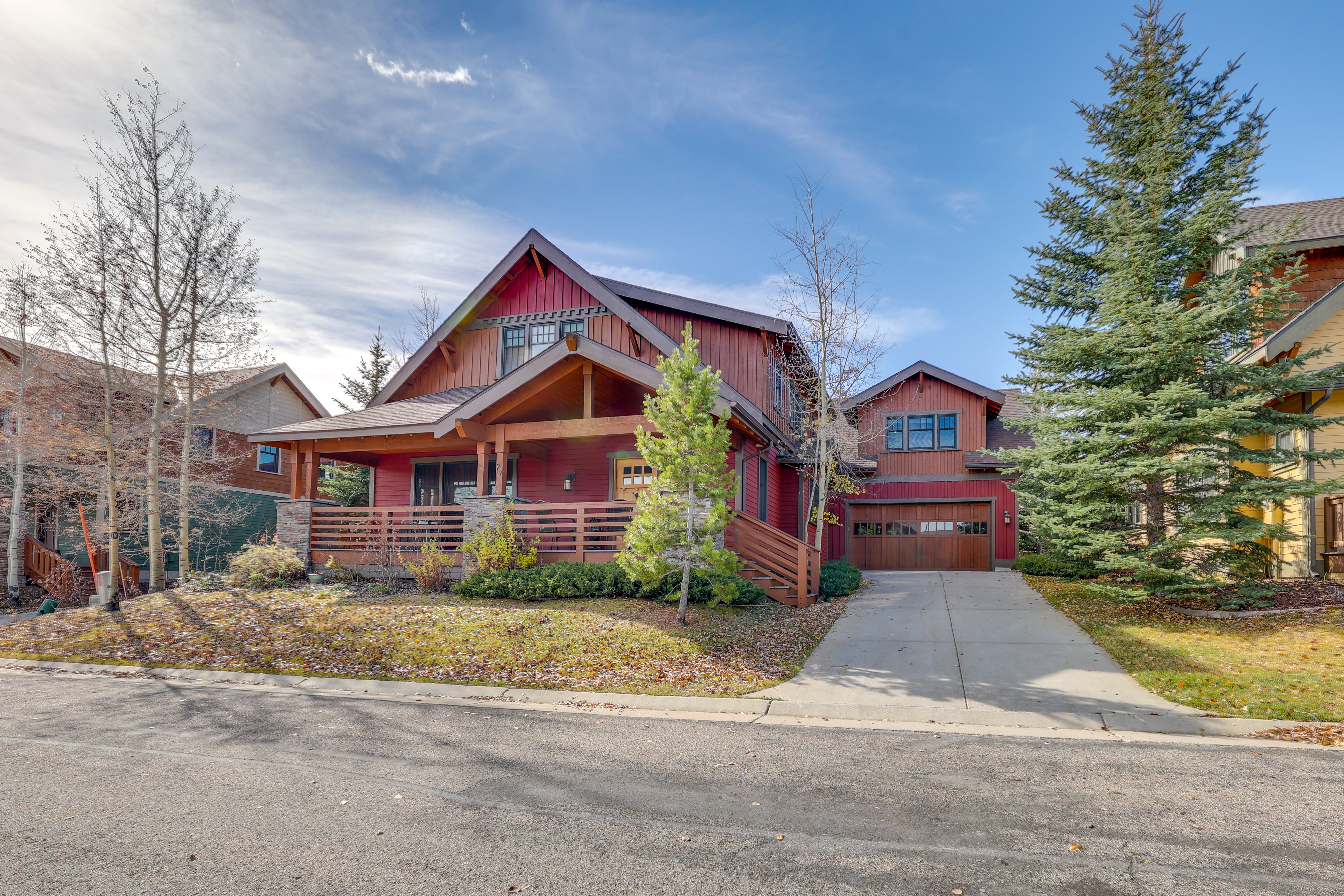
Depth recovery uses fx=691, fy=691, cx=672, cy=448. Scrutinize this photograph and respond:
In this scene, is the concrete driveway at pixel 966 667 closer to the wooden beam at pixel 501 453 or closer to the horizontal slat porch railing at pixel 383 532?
the wooden beam at pixel 501 453

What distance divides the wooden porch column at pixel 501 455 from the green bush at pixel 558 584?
2.41m

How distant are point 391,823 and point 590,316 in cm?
1471

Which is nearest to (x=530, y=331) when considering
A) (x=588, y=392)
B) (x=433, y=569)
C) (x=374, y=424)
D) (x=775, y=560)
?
(x=374, y=424)

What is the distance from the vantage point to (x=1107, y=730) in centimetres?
670

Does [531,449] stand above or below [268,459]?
above

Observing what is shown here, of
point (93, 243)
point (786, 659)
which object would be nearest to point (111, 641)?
point (93, 243)

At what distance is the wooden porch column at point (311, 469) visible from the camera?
1672cm

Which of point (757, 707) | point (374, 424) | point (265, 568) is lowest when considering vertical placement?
point (757, 707)

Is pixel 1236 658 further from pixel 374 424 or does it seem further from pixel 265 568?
pixel 265 568

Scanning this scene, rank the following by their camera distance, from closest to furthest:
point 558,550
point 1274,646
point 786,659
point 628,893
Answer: point 628,893, point 1274,646, point 786,659, point 558,550

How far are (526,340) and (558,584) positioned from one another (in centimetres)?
853

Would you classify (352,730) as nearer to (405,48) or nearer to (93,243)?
(405,48)

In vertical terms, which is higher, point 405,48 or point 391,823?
point 405,48

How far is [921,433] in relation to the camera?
22.5 m
